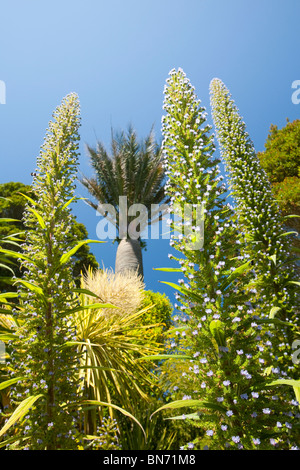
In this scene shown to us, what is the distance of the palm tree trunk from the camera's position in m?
12.1

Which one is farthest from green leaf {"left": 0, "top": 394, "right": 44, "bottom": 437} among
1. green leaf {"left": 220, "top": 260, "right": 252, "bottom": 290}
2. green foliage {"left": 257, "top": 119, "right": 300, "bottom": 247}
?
green foliage {"left": 257, "top": 119, "right": 300, "bottom": 247}

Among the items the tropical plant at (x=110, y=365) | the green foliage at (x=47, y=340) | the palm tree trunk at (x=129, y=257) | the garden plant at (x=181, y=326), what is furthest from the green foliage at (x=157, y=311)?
the green foliage at (x=47, y=340)

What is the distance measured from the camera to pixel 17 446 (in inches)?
90.7

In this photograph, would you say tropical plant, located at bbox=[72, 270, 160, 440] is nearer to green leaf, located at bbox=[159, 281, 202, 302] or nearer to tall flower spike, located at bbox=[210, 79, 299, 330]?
green leaf, located at bbox=[159, 281, 202, 302]

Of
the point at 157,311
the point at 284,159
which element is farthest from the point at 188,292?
the point at 284,159

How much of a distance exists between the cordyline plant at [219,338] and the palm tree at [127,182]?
30.7 feet

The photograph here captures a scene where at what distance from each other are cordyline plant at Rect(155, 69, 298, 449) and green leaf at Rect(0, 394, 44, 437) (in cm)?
103

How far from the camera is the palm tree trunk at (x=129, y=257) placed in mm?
12094

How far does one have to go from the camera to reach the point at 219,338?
2375 millimetres

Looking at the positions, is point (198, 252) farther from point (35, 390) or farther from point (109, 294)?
point (109, 294)

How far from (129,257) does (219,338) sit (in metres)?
10.1

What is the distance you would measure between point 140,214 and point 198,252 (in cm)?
1134

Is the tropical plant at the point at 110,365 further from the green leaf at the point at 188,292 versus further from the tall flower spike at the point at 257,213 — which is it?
the tall flower spike at the point at 257,213

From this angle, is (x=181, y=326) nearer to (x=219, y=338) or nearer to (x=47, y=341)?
(x=219, y=338)
